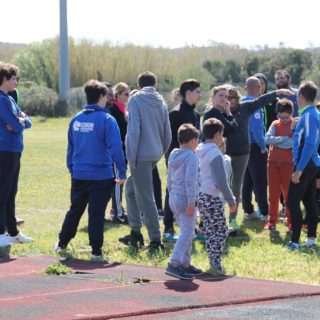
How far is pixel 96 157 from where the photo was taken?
11.4 m

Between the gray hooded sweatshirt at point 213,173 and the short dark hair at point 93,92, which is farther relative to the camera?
the short dark hair at point 93,92

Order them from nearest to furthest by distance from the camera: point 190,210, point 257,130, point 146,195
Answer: point 190,210
point 146,195
point 257,130

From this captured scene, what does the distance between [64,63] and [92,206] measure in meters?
39.3

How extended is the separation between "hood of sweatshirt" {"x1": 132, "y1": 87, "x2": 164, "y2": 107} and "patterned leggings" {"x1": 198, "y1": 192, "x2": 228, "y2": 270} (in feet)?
5.45

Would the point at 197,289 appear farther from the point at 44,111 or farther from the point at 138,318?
the point at 44,111

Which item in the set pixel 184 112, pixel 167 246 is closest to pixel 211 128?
pixel 167 246

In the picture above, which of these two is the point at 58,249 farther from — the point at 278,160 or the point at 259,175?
the point at 259,175

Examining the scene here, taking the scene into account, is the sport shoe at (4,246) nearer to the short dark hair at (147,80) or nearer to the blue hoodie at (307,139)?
the short dark hair at (147,80)

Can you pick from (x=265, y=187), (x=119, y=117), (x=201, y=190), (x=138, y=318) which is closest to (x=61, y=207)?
(x=119, y=117)

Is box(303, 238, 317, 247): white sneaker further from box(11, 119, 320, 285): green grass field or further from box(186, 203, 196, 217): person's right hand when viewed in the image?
box(186, 203, 196, 217): person's right hand

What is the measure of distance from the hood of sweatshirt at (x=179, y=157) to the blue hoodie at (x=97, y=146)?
104cm

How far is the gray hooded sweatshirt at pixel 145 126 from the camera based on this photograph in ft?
38.7

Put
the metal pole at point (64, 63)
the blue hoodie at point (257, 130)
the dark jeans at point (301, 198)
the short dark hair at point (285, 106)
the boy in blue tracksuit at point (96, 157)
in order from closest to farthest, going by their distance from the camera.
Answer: the boy in blue tracksuit at point (96, 157) < the dark jeans at point (301, 198) < the short dark hair at point (285, 106) < the blue hoodie at point (257, 130) < the metal pole at point (64, 63)

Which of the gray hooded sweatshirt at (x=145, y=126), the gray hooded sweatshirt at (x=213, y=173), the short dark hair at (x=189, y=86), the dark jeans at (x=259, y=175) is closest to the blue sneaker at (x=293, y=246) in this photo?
the gray hooded sweatshirt at (x=213, y=173)
